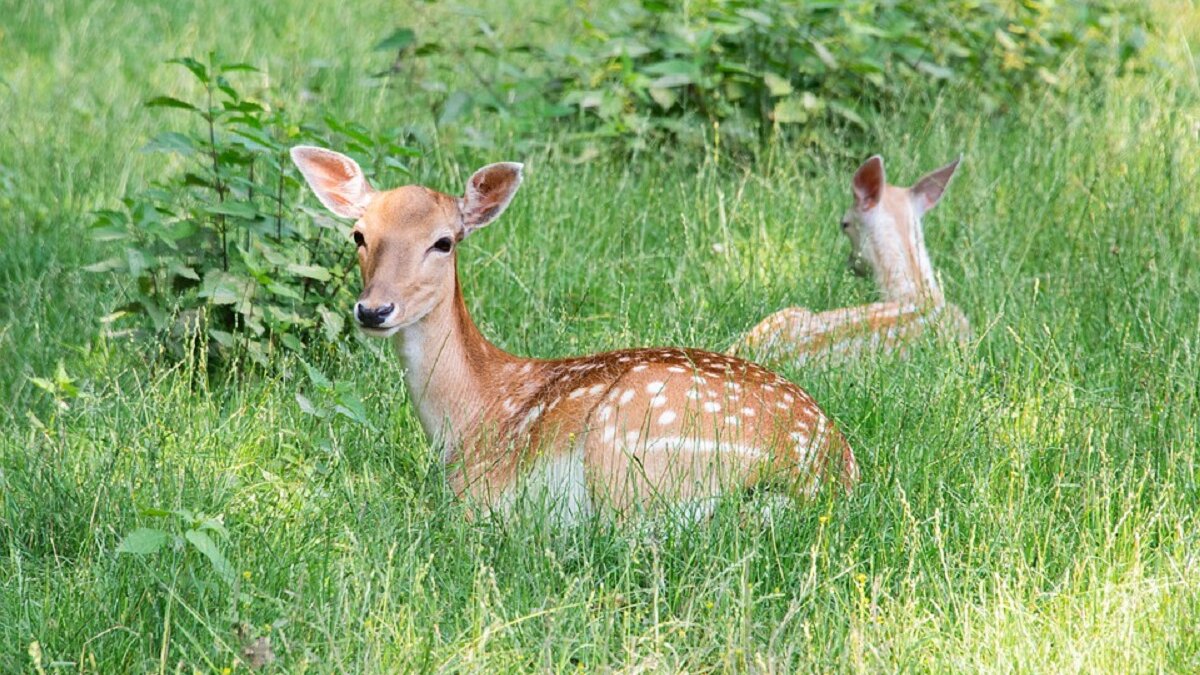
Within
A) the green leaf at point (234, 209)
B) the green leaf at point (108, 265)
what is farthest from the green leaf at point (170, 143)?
the green leaf at point (108, 265)

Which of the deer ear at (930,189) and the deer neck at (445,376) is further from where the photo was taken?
the deer ear at (930,189)

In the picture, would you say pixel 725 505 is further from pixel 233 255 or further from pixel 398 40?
pixel 398 40

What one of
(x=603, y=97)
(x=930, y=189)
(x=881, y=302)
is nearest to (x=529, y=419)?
(x=881, y=302)

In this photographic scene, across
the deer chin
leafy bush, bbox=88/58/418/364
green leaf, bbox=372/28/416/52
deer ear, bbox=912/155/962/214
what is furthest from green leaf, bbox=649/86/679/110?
the deer chin

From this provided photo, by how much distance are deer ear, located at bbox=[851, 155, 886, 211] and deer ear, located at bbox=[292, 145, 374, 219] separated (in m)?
2.14

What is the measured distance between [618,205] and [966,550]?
2788 mm

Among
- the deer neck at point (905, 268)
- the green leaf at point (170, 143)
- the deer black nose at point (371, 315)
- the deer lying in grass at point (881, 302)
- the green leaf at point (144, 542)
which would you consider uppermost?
the green leaf at point (170, 143)

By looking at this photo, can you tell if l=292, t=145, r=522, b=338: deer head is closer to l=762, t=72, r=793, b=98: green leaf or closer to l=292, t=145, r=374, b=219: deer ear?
l=292, t=145, r=374, b=219: deer ear

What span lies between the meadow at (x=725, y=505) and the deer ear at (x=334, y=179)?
497mm

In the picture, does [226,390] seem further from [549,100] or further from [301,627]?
[549,100]

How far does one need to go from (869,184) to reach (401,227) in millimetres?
2346

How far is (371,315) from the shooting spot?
398 centimetres

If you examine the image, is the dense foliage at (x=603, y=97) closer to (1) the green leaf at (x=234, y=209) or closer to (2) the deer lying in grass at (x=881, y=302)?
(1) the green leaf at (x=234, y=209)

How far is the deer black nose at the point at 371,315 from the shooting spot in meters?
3.98
